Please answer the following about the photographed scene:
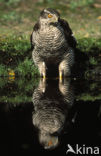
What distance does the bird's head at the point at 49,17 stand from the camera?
9086mm

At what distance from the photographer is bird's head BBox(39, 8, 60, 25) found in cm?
909

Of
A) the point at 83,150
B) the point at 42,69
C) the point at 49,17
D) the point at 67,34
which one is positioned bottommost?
the point at 42,69

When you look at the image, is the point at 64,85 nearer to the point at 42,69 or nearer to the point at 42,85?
the point at 42,85

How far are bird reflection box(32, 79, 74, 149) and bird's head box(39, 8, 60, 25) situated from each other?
4.35ft

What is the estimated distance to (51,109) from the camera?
6.96 metres

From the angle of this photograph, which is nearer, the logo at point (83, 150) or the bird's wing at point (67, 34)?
the logo at point (83, 150)

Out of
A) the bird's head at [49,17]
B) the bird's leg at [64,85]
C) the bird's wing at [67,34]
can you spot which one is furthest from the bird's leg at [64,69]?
the bird's head at [49,17]

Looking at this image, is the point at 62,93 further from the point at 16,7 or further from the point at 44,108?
the point at 16,7

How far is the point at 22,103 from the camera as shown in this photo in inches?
298

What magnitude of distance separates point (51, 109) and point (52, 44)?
8.88ft

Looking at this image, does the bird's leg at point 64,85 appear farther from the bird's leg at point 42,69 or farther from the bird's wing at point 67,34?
the bird's wing at point 67,34

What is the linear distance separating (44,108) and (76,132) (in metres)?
1.51

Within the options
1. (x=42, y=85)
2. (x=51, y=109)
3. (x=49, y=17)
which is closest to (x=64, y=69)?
(x=42, y=85)

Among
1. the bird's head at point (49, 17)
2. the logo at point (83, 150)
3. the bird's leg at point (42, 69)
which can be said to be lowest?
the bird's leg at point (42, 69)
